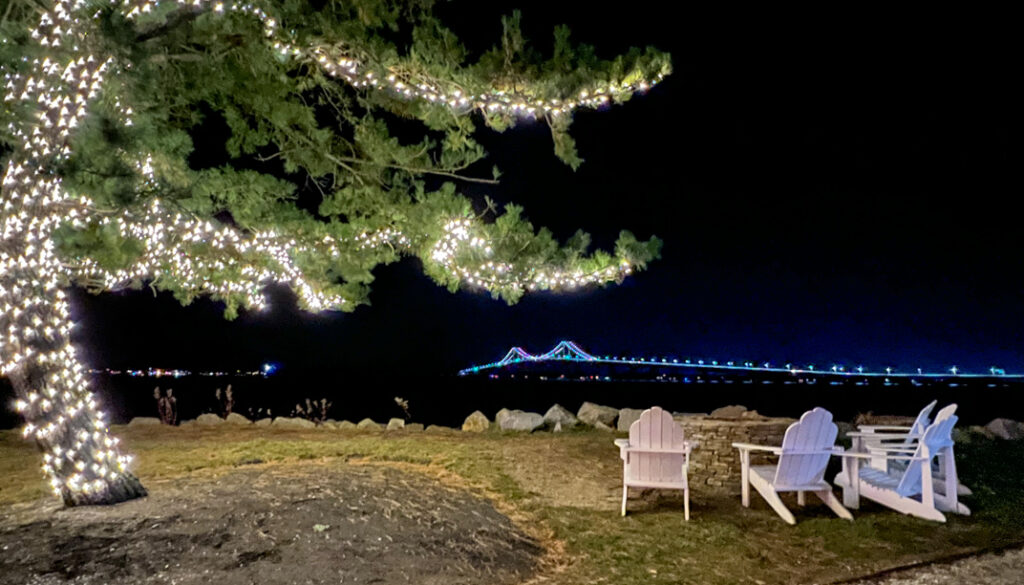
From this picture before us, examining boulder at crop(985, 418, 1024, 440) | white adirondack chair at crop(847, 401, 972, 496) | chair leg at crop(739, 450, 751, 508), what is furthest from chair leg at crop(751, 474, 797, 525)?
boulder at crop(985, 418, 1024, 440)

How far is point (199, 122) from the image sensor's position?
6.77 meters

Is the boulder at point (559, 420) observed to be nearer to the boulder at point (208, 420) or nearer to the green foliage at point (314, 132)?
the green foliage at point (314, 132)

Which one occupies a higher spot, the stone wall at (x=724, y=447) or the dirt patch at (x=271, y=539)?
the stone wall at (x=724, y=447)

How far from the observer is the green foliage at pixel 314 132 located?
4.40 meters

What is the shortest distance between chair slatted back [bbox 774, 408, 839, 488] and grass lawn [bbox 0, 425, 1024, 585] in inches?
11.5

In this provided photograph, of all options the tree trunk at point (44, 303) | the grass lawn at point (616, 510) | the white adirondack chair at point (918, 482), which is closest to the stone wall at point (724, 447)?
the grass lawn at point (616, 510)

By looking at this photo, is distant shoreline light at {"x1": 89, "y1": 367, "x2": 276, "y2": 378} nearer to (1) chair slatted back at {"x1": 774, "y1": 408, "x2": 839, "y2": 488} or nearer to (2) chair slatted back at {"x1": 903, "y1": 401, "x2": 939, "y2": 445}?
(1) chair slatted back at {"x1": 774, "y1": 408, "x2": 839, "y2": 488}

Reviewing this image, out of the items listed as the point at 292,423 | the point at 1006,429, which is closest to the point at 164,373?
the point at 292,423

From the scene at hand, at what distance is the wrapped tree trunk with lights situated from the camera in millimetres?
4371

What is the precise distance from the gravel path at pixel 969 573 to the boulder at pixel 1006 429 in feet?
20.2

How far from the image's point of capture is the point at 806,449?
450 centimetres

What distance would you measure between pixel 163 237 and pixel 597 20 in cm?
500

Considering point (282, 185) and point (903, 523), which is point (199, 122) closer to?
point (282, 185)

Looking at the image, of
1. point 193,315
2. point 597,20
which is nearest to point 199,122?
point 597,20
